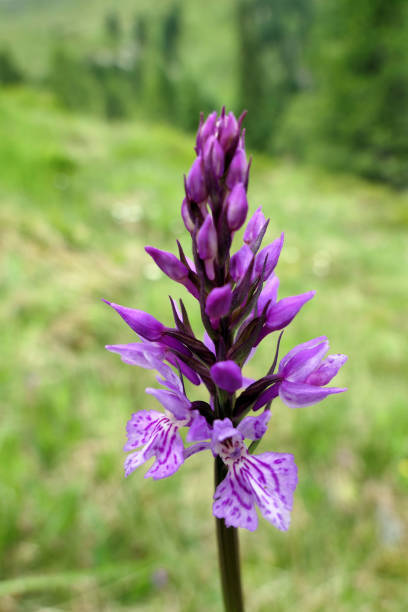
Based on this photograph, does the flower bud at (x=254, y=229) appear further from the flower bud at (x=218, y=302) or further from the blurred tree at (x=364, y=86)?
the blurred tree at (x=364, y=86)

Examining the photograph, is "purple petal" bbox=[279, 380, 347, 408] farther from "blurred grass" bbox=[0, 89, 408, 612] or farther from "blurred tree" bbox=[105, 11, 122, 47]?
"blurred tree" bbox=[105, 11, 122, 47]

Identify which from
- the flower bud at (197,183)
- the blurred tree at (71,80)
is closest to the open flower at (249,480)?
the flower bud at (197,183)

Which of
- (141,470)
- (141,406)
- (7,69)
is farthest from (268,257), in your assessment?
(7,69)

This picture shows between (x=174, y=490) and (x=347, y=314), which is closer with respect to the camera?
(x=174, y=490)

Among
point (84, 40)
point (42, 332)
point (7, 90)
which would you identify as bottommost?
point (42, 332)

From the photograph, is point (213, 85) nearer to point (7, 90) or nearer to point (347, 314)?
point (7, 90)

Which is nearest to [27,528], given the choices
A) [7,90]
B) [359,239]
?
[359,239]
